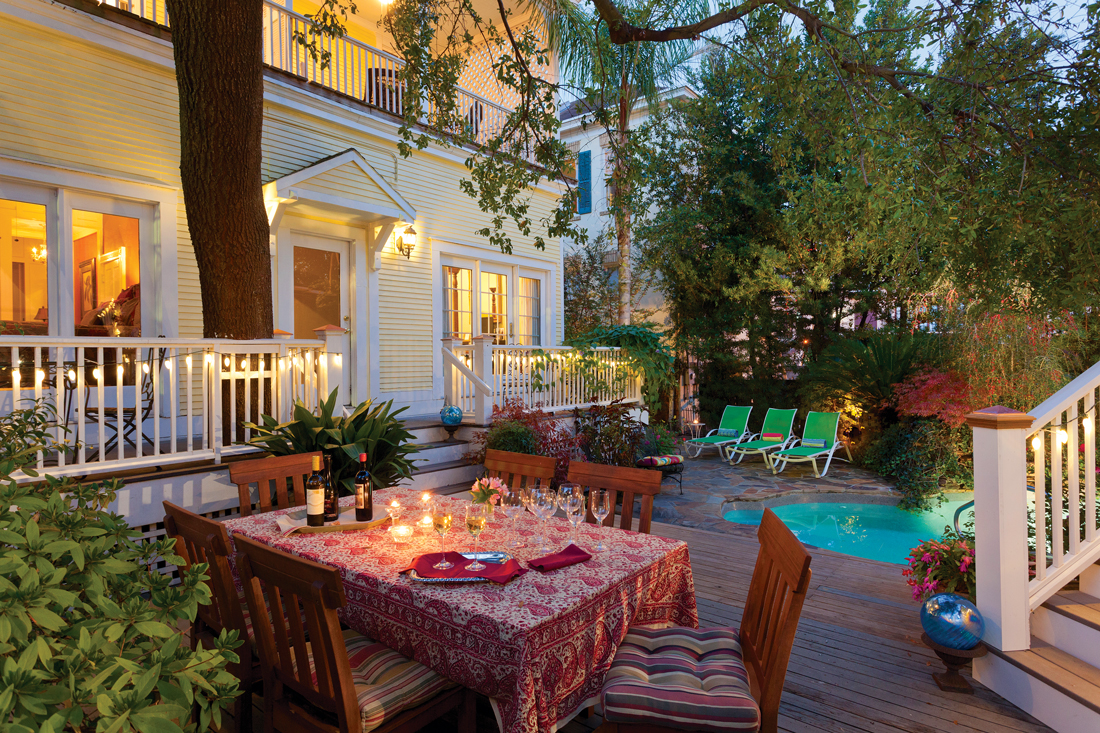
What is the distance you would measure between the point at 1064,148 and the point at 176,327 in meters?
6.87

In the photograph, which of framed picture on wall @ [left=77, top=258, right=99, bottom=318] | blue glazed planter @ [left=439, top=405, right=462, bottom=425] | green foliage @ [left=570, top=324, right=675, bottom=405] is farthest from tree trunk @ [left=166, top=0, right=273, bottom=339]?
green foliage @ [left=570, top=324, right=675, bottom=405]

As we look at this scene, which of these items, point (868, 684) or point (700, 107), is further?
point (700, 107)

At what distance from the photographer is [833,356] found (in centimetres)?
982

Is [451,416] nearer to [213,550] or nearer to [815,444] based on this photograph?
[213,550]

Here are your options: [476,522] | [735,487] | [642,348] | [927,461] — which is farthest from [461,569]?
[642,348]

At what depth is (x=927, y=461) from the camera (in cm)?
806

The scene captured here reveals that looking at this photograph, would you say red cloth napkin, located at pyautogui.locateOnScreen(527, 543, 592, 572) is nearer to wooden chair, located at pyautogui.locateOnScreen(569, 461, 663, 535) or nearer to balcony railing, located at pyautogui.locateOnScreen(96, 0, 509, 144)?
wooden chair, located at pyautogui.locateOnScreen(569, 461, 663, 535)

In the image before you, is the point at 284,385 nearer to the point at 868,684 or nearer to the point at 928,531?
the point at 868,684

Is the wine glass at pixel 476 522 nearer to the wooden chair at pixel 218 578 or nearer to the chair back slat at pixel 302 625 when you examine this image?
the chair back slat at pixel 302 625

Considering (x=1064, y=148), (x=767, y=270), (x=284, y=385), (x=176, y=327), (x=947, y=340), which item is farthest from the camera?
(x=767, y=270)

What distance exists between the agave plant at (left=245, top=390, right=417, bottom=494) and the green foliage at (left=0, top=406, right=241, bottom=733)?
3107mm

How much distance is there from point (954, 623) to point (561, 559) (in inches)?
77.4

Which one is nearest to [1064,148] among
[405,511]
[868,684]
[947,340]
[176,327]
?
[868,684]

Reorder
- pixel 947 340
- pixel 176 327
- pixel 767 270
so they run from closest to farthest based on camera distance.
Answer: pixel 176 327, pixel 947 340, pixel 767 270
